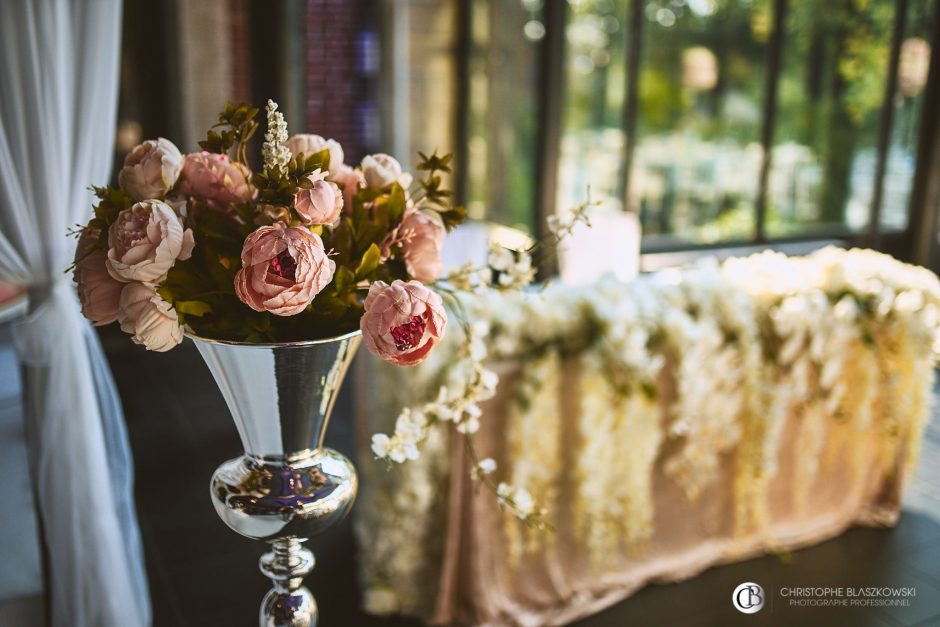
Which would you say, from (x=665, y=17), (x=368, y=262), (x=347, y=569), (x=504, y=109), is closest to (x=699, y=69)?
(x=665, y=17)

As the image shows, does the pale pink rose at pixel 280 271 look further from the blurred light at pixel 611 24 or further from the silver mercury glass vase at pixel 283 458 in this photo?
the blurred light at pixel 611 24

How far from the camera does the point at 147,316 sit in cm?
100

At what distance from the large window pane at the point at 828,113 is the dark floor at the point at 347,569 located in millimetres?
2648

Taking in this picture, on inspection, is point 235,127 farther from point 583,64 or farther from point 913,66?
point 913,66

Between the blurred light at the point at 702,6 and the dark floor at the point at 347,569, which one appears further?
the blurred light at the point at 702,6

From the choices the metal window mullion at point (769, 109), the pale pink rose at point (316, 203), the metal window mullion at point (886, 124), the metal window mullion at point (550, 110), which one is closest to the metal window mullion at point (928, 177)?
the metal window mullion at point (886, 124)

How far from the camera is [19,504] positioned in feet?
6.08

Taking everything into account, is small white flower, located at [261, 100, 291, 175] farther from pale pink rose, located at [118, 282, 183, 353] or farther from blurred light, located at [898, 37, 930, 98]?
blurred light, located at [898, 37, 930, 98]

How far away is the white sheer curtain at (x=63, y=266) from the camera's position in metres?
1.62

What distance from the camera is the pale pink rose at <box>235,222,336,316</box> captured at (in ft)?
3.10

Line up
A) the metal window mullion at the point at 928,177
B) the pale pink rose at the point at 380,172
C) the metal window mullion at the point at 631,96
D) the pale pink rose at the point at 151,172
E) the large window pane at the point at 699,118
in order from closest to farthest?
the pale pink rose at the point at 151,172 → the pale pink rose at the point at 380,172 → the metal window mullion at the point at 631,96 → the large window pane at the point at 699,118 → the metal window mullion at the point at 928,177

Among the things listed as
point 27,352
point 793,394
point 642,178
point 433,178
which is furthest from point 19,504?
point 642,178

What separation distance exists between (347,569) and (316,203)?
1867 millimetres

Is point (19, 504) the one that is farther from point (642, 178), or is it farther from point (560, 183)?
point (642, 178)
